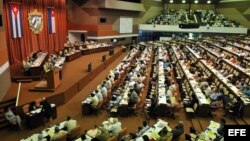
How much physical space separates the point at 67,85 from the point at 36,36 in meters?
7.90

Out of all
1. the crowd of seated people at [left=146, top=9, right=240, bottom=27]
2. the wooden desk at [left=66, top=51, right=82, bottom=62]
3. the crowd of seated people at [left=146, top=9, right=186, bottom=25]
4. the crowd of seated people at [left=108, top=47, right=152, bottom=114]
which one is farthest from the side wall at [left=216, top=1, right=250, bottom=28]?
the crowd of seated people at [left=108, top=47, right=152, bottom=114]

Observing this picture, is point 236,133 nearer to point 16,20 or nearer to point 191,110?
point 191,110

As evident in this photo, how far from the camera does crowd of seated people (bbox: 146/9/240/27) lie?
37.0 metres

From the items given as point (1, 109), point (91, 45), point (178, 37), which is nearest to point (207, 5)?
point (178, 37)

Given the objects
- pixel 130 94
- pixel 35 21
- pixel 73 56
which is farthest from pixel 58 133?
pixel 73 56

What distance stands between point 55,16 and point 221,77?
1508 cm

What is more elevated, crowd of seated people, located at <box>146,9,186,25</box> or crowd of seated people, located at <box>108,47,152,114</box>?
crowd of seated people, located at <box>146,9,186,25</box>

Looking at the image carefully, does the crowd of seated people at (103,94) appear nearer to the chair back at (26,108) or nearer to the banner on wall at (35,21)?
the chair back at (26,108)

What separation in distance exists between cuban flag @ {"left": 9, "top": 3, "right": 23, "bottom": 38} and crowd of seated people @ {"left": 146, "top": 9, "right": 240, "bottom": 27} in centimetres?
2318

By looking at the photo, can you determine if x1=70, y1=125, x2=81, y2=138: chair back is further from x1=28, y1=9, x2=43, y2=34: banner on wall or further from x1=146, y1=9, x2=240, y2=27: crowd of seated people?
x1=146, y1=9, x2=240, y2=27: crowd of seated people

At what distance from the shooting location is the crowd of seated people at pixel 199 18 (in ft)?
121

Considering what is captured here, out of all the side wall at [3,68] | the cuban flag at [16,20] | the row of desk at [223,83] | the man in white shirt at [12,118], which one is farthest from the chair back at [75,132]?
the cuban flag at [16,20]

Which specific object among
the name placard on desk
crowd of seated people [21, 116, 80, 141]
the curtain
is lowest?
crowd of seated people [21, 116, 80, 141]

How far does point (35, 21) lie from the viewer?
65.8ft
